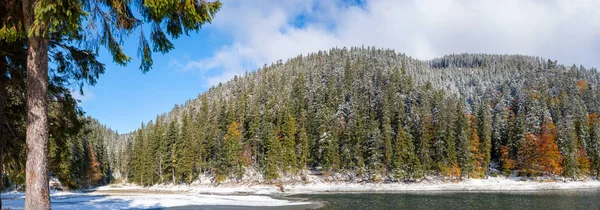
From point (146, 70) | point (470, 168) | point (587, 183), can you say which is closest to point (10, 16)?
point (146, 70)

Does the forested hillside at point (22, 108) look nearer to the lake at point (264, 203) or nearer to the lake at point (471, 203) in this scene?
the lake at point (264, 203)


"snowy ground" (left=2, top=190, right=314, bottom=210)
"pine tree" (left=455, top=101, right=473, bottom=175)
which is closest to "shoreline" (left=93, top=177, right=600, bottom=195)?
"pine tree" (left=455, top=101, right=473, bottom=175)

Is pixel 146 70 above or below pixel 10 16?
below

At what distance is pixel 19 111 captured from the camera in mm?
11141

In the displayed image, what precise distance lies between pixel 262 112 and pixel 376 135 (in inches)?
1441

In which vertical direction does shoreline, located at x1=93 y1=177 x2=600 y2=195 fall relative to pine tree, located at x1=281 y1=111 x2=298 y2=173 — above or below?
below

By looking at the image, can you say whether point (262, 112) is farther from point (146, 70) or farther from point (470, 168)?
point (146, 70)

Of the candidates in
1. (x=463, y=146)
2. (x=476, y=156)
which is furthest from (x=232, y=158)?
(x=476, y=156)

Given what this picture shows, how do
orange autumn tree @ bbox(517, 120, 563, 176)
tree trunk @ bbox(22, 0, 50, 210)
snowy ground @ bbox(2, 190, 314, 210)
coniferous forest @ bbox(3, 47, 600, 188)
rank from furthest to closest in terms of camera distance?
1. coniferous forest @ bbox(3, 47, 600, 188)
2. orange autumn tree @ bbox(517, 120, 563, 176)
3. snowy ground @ bbox(2, 190, 314, 210)
4. tree trunk @ bbox(22, 0, 50, 210)

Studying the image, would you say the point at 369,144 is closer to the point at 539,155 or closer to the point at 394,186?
the point at 394,186

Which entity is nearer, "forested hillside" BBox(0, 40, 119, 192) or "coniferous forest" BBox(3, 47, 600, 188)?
"forested hillside" BBox(0, 40, 119, 192)

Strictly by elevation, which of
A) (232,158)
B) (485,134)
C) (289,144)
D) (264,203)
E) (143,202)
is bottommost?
(264,203)

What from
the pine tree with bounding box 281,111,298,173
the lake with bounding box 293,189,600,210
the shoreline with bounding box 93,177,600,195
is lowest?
the shoreline with bounding box 93,177,600,195

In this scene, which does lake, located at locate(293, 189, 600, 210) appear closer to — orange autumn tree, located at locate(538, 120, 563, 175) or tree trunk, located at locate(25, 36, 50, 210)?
orange autumn tree, located at locate(538, 120, 563, 175)
